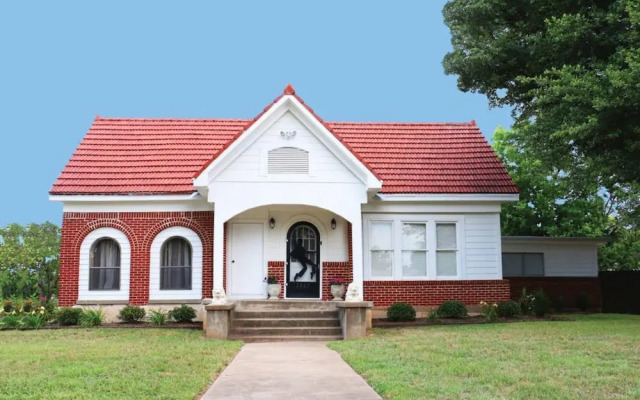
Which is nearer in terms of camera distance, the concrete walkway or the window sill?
the concrete walkway

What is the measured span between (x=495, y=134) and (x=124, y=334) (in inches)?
1042

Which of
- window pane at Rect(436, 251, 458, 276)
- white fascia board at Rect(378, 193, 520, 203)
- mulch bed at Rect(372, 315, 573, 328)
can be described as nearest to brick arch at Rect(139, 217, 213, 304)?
mulch bed at Rect(372, 315, 573, 328)

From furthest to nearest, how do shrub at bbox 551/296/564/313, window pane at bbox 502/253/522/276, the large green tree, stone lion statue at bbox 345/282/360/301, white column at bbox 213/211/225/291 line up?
window pane at bbox 502/253/522/276
shrub at bbox 551/296/564/313
white column at bbox 213/211/225/291
stone lion statue at bbox 345/282/360/301
the large green tree

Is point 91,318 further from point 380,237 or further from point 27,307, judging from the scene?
point 380,237

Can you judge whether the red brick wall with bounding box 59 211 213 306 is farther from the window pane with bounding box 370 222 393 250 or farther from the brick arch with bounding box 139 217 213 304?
the window pane with bounding box 370 222 393 250

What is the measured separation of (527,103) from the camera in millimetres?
21359

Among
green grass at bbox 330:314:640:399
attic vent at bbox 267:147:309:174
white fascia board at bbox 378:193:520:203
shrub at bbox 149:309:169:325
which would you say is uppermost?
attic vent at bbox 267:147:309:174

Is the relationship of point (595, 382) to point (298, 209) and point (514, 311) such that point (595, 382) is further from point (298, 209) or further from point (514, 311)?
point (298, 209)

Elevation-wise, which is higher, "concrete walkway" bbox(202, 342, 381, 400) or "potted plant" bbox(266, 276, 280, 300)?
"potted plant" bbox(266, 276, 280, 300)

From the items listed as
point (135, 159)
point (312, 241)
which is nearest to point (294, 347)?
point (312, 241)

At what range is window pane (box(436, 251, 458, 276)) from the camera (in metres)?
19.7

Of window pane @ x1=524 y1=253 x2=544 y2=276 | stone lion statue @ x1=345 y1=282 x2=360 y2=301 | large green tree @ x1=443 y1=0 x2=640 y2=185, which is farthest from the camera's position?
window pane @ x1=524 y1=253 x2=544 y2=276

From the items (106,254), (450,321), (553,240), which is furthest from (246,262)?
(553,240)

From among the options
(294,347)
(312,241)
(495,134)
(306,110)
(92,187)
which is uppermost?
(495,134)
